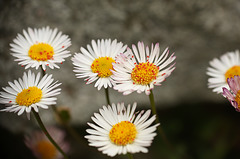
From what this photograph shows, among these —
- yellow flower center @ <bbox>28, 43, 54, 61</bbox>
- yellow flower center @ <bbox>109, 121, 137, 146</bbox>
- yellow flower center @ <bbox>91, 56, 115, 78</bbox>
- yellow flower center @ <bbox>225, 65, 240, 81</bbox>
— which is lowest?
yellow flower center @ <bbox>109, 121, 137, 146</bbox>

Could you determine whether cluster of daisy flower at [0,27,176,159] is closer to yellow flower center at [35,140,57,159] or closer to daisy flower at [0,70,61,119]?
daisy flower at [0,70,61,119]

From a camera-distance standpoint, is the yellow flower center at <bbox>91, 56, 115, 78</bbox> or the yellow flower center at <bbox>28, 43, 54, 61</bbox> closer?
the yellow flower center at <bbox>91, 56, 115, 78</bbox>

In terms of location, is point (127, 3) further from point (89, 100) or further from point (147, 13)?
point (89, 100)

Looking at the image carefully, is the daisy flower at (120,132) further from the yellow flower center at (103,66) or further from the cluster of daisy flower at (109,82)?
the yellow flower center at (103,66)

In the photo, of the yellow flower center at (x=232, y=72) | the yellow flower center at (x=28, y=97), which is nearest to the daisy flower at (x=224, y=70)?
the yellow flower center at (x=232, y=72)

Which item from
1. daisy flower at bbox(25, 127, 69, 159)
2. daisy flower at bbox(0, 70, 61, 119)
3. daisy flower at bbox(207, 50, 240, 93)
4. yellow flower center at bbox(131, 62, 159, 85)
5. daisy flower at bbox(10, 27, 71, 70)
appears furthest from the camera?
daisy flower at bbox(25, 127, 69, 159)

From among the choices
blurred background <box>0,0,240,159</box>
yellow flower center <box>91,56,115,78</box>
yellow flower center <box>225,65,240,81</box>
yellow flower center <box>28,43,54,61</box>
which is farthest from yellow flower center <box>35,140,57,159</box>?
yellow flower center <box>225,65,240,81</box>

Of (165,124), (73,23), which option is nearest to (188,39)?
(165,124)

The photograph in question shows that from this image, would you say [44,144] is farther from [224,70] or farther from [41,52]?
[224,70]
